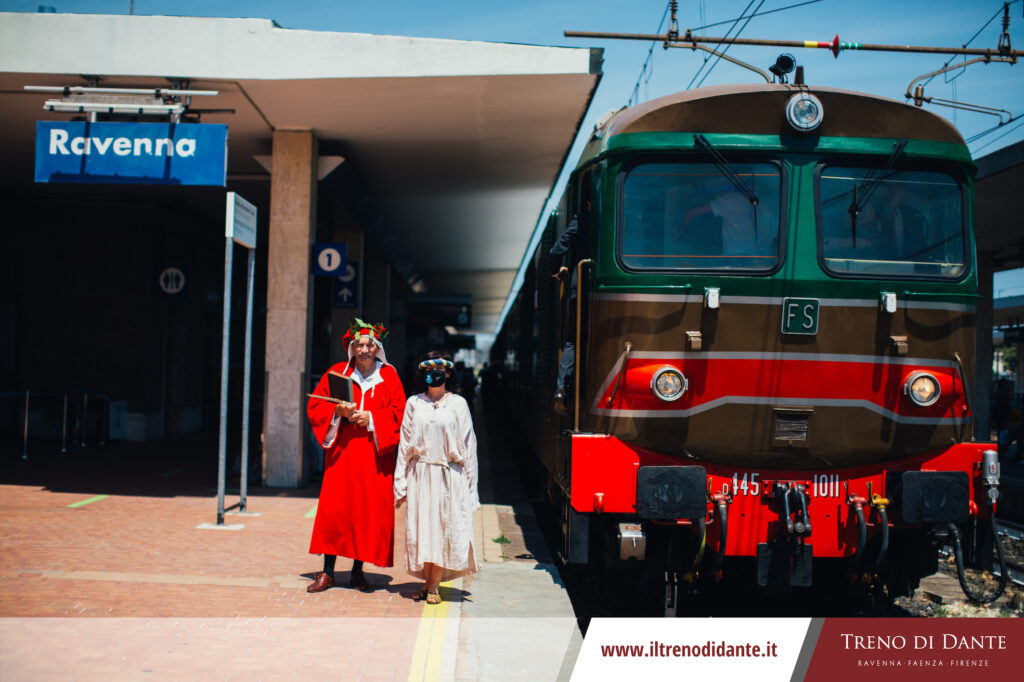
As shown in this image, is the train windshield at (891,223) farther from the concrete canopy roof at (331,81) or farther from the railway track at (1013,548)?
the concrete canopy roof at (331,81)

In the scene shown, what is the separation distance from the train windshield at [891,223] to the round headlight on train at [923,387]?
0.66 m

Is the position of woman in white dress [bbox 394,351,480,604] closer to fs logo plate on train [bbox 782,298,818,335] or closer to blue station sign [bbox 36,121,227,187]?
fs logo plate on train [bbox 782,298,818,335]

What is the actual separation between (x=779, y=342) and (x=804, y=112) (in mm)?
1498

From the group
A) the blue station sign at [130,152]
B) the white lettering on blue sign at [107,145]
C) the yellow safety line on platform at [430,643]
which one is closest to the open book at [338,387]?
the yellow safety line on platform at [430,643]

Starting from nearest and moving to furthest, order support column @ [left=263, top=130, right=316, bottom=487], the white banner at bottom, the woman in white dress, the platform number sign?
the white banner at bottom < the woman in white dress < support column @ [left=263, top=130, right=316, bottom=487] < the platform number sign

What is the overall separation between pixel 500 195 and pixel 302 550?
1167cm

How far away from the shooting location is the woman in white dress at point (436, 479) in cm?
622

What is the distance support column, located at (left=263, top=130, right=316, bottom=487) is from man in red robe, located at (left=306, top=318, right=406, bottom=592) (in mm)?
5569

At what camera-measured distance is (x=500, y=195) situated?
18594 mm

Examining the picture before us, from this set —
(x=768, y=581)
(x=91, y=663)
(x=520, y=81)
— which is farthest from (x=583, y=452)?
(x=520, y=81)

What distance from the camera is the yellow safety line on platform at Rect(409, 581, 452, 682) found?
190 inches

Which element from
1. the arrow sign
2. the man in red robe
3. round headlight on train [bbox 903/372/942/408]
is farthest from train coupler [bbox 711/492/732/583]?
the arrow sign

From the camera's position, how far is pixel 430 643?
5402mm

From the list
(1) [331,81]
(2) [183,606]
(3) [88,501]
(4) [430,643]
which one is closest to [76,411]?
(3) [88,501]
